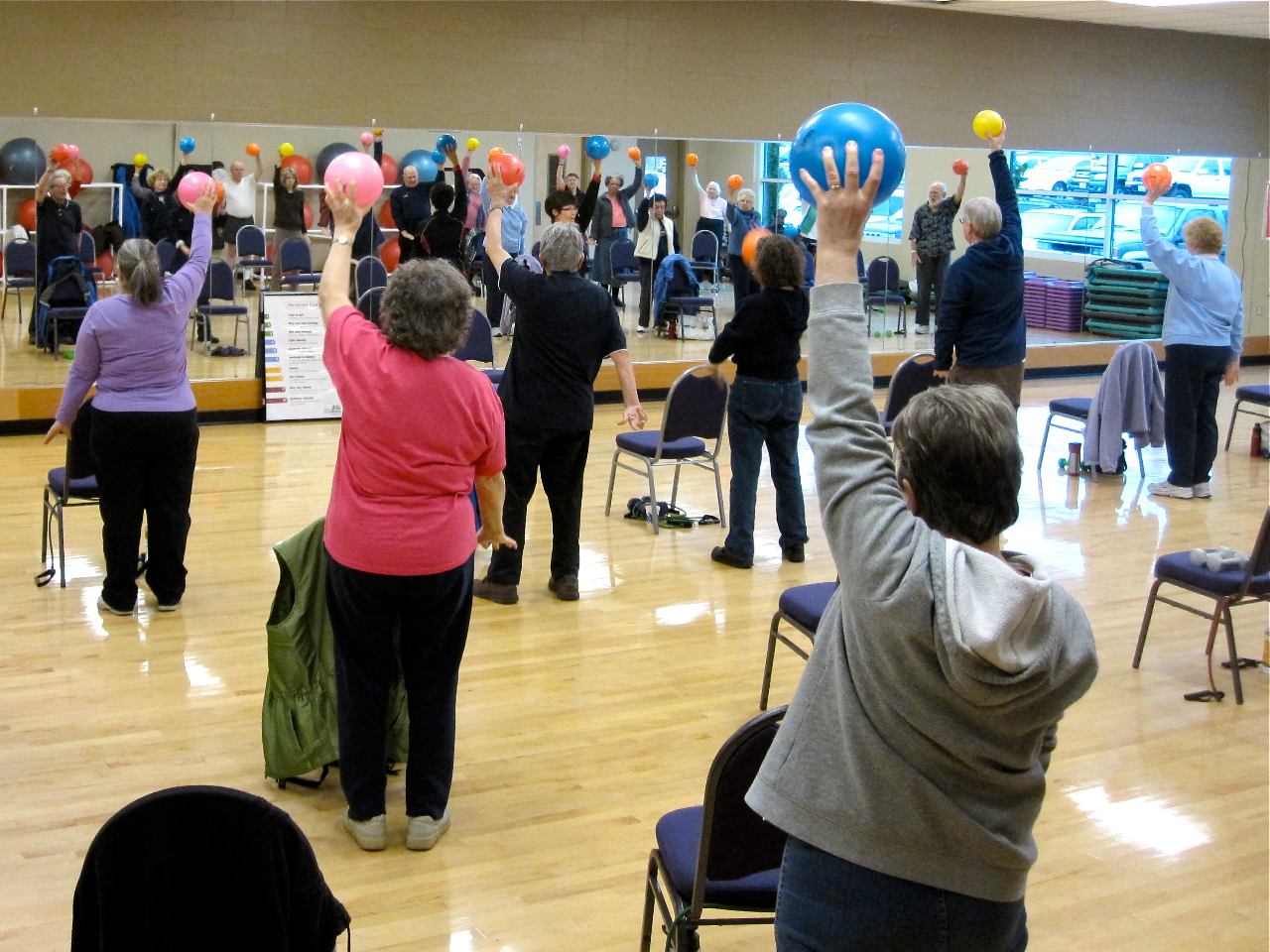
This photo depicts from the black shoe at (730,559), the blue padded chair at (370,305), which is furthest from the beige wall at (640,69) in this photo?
the black shoe at (730,559)

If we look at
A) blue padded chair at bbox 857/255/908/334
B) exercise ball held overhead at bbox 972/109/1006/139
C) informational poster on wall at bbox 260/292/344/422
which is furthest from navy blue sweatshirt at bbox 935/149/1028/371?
blue padded chair at bbox 857/255/908/334

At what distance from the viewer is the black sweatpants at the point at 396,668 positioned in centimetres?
317

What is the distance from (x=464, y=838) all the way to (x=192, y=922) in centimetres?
169

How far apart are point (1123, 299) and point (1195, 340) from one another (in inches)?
276

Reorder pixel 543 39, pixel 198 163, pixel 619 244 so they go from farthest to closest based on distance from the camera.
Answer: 1. pixel 619 244
2. pixel 543 39
3. pixel 198 163

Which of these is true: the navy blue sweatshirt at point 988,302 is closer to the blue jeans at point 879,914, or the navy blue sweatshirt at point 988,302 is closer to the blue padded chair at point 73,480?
the blue padded chair at point 73,480

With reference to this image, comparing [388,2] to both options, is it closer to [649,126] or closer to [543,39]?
[543,39]

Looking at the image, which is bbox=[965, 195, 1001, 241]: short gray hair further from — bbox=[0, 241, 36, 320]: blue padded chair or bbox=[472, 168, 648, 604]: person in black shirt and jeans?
bbox=[0, 241, 36, 320]: blue padded chair

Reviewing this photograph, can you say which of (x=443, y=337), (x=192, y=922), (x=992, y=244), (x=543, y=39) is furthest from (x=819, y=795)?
(x=543, y=39)

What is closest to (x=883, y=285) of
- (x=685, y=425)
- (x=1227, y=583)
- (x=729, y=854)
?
(x=685, y=425)

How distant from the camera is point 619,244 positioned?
11.3 metres

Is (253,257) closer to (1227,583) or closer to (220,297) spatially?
(220,297)

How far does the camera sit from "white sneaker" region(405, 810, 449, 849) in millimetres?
3373

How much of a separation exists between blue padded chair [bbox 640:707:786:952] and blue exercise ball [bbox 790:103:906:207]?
0.91 meters
